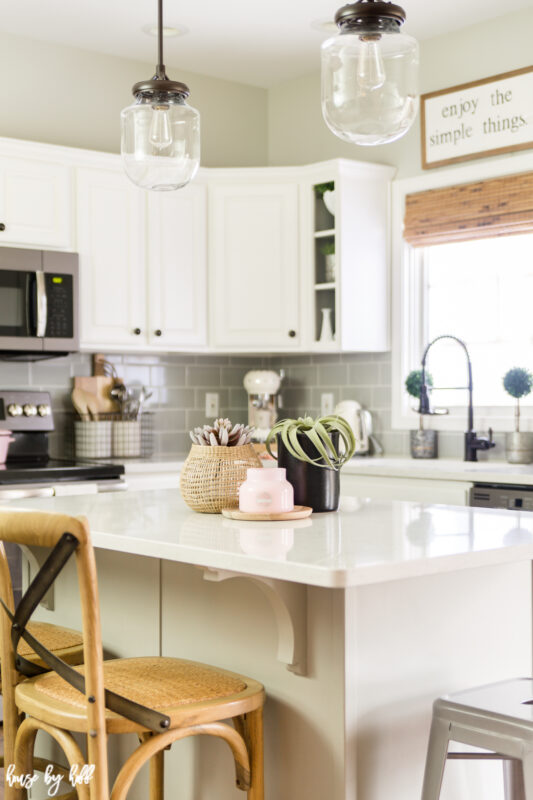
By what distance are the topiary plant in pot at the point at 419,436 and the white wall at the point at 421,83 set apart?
1.01 meters

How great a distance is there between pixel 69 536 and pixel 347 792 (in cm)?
72

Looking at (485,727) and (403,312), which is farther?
(403,312)

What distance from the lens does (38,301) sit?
428 centimetres

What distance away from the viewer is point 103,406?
15.9 ft

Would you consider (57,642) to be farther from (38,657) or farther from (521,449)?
(521,449)

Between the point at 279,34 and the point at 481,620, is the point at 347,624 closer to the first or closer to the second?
the point at 481,620

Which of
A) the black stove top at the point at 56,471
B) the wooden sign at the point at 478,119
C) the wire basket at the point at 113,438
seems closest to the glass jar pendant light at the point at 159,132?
the black stove top at the point at 56,471

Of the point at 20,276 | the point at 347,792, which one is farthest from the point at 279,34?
the point at 347,792

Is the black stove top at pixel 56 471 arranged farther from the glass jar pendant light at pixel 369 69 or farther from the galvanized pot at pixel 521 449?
the glass jar pendant light at pixel 369 69

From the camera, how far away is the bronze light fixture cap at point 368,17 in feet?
6.50

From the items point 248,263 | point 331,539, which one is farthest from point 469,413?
point 331,539

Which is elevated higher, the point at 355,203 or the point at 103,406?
the point at 355,203

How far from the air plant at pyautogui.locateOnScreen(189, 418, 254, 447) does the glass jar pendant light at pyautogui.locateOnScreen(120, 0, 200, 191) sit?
664mm

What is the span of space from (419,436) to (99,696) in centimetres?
312
